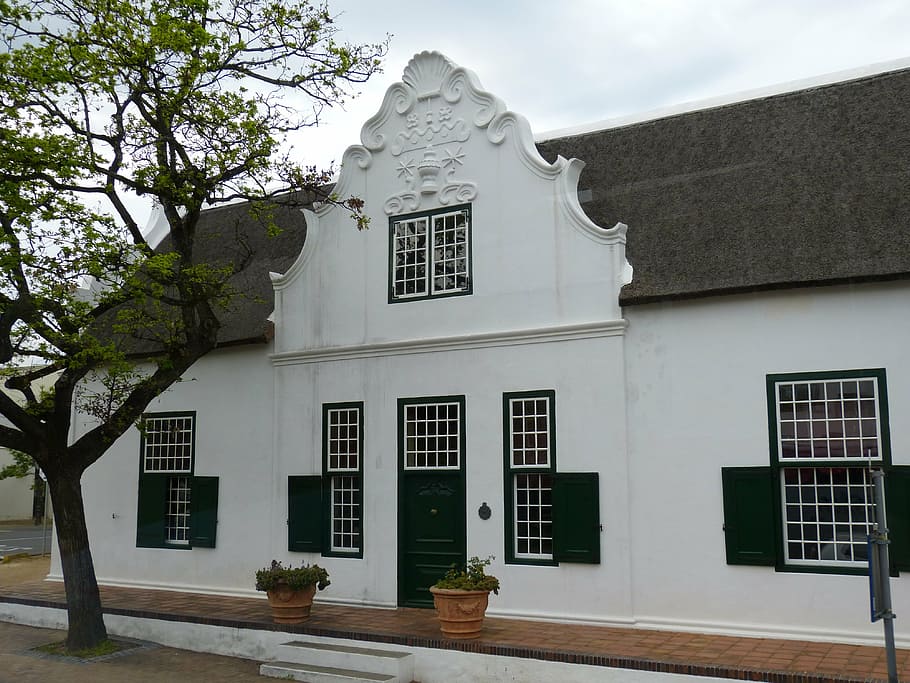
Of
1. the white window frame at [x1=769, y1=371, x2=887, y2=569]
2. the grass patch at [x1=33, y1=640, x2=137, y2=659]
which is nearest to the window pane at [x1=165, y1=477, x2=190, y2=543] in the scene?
the grass patch at [x1=33, y1=640, x2=137, y2=659]

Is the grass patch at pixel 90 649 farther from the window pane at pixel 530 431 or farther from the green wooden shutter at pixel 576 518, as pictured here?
the green wooden shutter at pixel 576 518

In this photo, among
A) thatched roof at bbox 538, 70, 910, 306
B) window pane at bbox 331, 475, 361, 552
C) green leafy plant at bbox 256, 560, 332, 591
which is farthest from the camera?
→ window pane at bbox 331, 475, 361, 552

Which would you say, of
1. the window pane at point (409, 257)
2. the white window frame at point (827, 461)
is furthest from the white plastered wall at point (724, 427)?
the window pane at point (409, 257)

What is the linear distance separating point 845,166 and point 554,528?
5.83m

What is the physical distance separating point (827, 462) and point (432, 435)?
522cm

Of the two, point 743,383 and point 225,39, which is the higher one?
point 225,39

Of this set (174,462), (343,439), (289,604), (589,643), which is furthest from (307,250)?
(589,643)

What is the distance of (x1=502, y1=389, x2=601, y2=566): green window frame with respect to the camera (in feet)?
35.7

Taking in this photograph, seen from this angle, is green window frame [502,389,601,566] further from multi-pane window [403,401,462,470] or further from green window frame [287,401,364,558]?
green window frame [287,401,364,558]

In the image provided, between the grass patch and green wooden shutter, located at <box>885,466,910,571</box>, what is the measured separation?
9.68 metres

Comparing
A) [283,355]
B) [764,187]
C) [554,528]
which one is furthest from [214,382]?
[764,187]

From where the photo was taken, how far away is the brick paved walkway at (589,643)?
27.1 ft

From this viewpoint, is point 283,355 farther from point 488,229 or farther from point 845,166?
point 845,166

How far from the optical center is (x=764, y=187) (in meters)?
10.9
